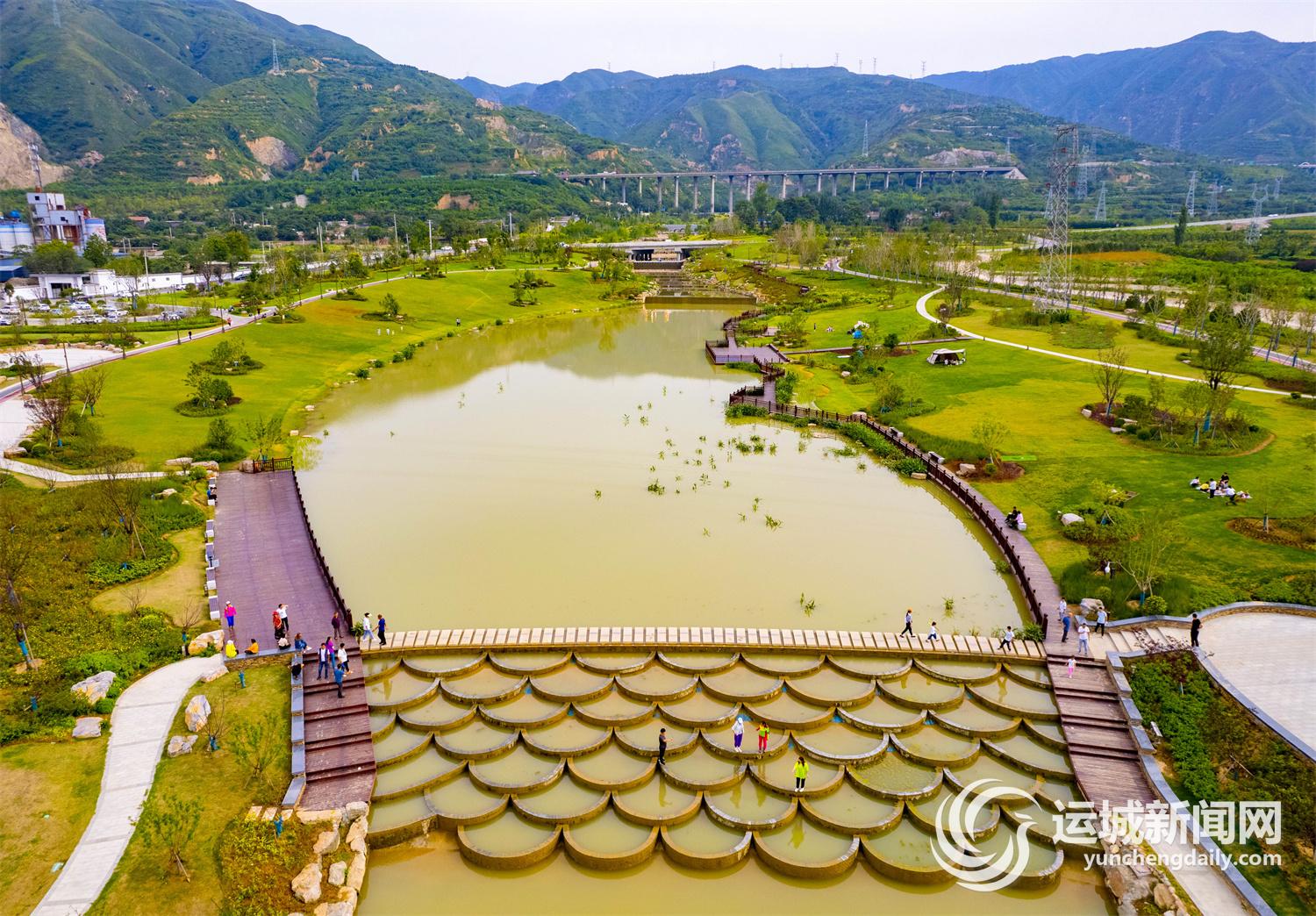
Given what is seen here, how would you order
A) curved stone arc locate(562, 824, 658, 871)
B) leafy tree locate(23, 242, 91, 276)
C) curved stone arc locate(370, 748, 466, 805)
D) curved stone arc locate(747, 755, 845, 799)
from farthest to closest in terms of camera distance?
Result: leafy tree locate(23, 242, 91, 276) < curved stone arc locate(747, 755, 845, 799) < curved stone arc locate(370, 748, 466, 805) < curved stone arc locate(562, 824, 658, 871)

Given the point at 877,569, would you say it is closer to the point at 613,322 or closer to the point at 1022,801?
the point at 1022,801

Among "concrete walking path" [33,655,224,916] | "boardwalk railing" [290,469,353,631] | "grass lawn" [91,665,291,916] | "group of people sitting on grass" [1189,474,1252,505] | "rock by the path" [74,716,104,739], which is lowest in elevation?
"grass lawn" [91,665,291,916]

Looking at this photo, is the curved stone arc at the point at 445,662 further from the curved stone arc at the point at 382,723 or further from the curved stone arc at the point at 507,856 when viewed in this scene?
the curved stone arc at the point at 507,856

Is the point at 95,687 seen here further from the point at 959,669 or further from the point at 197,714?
the point at 959,669

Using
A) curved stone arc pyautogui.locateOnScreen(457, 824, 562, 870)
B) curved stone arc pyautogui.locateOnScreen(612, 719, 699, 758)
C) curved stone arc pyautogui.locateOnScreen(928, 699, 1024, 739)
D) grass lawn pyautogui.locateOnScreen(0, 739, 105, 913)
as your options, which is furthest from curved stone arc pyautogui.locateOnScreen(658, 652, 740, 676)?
grass lawn pyautogui.locateOnScreen(0, 739, 105, 913)

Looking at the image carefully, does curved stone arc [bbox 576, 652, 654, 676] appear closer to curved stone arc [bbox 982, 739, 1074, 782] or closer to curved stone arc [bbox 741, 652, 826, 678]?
curved stone arc [bbox 741, 652, 826, 678]

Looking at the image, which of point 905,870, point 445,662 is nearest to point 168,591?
point 445,662
